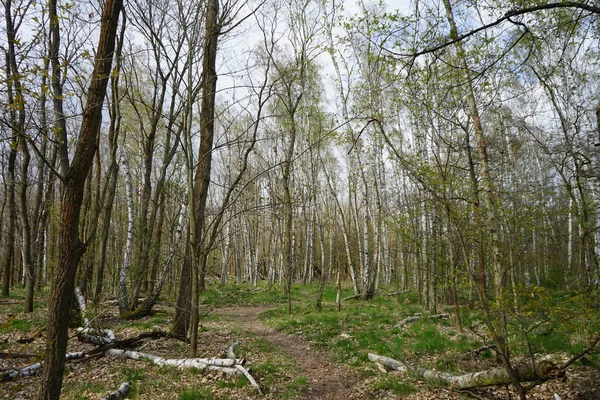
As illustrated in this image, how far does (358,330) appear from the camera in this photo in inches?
343

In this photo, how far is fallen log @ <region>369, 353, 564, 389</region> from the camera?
3986mm

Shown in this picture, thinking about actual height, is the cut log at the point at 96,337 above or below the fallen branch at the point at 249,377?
above

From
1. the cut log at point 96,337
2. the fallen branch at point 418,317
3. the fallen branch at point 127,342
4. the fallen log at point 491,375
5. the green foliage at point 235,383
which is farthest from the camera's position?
the fallen branch at point 418,317

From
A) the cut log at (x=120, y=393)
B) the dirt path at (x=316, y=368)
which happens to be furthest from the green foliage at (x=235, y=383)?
the cut log at (x=120, y=393)

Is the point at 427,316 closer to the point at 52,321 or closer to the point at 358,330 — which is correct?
the point at 358,330

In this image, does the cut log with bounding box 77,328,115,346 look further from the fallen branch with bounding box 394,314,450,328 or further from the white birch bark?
the fallen branch with bounding box 394,314,450,328

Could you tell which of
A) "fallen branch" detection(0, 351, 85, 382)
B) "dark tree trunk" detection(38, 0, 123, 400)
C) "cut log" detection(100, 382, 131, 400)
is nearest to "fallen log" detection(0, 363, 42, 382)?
"fallen branch" detection(0, 351, 85, 382)

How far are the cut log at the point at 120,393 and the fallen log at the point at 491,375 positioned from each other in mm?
4079

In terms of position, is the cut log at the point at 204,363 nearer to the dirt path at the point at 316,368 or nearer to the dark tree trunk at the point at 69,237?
the dirt path at the point at 316,368

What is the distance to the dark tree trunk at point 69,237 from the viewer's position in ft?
9.82

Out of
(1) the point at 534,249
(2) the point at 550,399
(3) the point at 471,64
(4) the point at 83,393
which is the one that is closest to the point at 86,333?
(4) the point at 83,393

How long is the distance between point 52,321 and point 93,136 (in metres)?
1.66

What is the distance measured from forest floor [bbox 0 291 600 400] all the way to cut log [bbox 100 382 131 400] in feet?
0.40

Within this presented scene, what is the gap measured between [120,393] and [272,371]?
2251 mm
